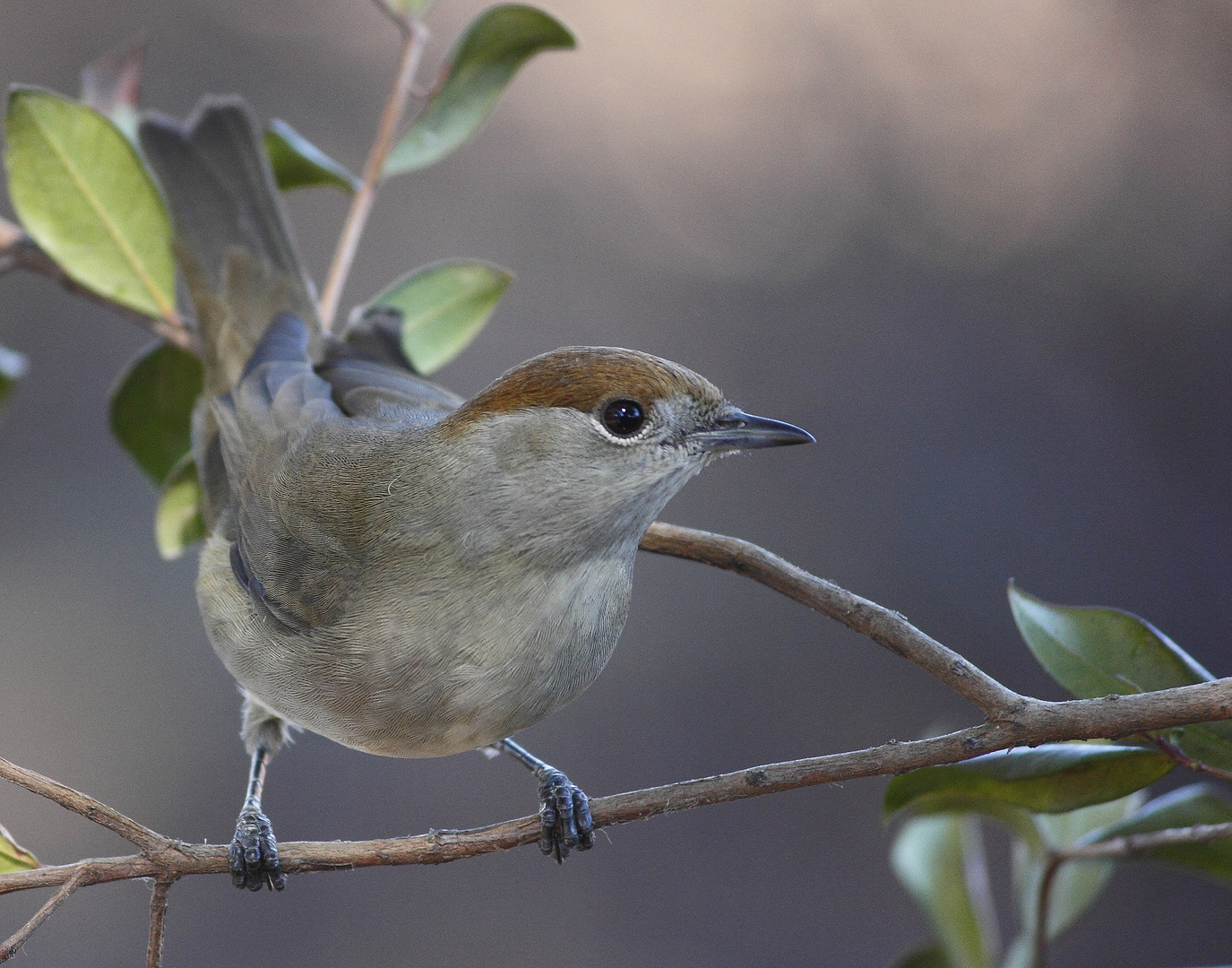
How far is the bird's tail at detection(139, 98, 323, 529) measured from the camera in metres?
2.69

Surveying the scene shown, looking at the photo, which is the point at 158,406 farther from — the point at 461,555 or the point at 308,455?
the point at 461,555

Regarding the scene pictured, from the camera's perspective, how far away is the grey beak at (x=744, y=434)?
180 cm

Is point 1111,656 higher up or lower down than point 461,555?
lower down

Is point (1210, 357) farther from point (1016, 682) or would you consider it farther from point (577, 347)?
point (577, 347)

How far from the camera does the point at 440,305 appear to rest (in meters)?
2.62

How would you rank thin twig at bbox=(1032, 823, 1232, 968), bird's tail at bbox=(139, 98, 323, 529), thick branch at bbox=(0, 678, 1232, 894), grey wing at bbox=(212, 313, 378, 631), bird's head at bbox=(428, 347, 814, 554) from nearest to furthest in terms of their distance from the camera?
thick branch at bbox=(0, 678, 1232, 894) → thin twig at bbox=(1032, 823, 1232, 968) → bird's head at bbox=(428, 347, 814, 554) → grey wing at bbox=(212, 313, 378, 631) → bird's tail at bbox=(139, 98, 323, 529)

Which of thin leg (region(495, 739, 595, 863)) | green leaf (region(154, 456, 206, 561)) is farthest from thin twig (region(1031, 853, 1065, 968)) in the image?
green leaf (region(154, 456, 206, 561))

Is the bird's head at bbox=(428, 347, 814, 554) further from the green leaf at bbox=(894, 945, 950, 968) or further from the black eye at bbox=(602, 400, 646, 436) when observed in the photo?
the green leaf at bbox=(894, 945, 950, 968)

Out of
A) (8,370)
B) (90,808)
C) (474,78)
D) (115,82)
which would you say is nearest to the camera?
(90,808)

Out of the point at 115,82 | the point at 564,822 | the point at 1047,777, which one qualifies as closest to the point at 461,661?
the point at 564,822

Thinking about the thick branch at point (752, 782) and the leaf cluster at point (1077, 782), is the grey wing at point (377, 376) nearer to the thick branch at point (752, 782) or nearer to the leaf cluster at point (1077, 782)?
the thick branch at point (752, 782)

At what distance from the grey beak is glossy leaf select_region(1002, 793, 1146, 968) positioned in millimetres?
864

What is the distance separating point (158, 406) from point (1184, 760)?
2.27 m

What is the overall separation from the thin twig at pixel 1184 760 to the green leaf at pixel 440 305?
1.69 metres
